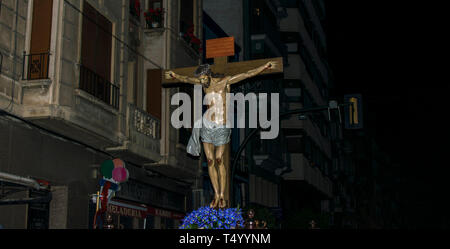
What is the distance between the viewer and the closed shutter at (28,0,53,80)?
1564 cm

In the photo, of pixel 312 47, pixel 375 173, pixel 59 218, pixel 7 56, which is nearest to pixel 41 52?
pixel 7 56

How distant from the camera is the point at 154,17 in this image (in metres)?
23.3

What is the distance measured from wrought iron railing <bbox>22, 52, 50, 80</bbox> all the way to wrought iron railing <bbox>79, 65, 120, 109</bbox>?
1374mm

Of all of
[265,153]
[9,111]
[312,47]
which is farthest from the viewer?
[312,47]

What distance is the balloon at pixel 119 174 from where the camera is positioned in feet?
62.7

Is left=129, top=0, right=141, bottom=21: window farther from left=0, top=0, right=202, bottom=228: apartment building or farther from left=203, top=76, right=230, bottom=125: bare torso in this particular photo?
left=203, top=76, right=230, bottom=125: bare torso

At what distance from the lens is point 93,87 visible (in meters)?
17.8

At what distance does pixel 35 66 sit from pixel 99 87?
9.09ft

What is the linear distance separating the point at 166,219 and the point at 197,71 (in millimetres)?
15268

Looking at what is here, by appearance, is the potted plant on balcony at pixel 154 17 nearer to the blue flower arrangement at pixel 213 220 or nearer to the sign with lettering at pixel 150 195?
the sign with lettering at pixel 150 195

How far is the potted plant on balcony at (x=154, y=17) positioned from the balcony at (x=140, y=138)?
3602 mm

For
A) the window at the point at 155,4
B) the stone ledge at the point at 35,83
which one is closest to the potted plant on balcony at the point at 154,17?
the window at the point at 155,4

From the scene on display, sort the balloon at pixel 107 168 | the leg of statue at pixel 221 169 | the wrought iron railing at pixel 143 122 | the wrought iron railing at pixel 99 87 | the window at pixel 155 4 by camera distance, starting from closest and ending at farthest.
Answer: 1. the leg of statue at pixel 221 169
2. the wrought iron railing at pixel 99 87
3. the balloon at pixel 107 168
4. the wrought iron railing at pixel 143 122
5. the window at pixel 155 4
